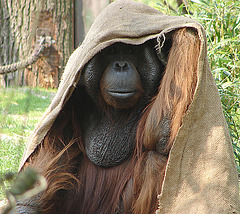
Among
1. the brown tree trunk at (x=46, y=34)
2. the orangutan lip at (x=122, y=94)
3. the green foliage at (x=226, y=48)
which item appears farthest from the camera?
the brown tree trunk at (x=46, y=34)

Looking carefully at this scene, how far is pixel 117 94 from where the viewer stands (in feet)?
4.56

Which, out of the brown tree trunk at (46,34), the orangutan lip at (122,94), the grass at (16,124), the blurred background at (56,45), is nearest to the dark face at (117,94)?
the orangutan lip at (122,94)

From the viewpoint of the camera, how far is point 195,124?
4.32 feet

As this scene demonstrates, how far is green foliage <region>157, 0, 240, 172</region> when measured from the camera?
2.20 meters

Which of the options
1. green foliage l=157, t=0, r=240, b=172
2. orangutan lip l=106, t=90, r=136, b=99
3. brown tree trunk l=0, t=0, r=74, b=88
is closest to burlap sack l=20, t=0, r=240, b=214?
orangutan lip l=106, t=90, r=136, b=99

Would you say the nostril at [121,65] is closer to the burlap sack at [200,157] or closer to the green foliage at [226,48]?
the burlap sack at [200,157]

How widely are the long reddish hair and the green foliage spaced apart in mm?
875

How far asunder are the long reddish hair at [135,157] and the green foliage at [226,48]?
2.87 feet

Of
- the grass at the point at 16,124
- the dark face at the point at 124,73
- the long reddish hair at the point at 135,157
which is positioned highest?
the dark face at the point at 124,73

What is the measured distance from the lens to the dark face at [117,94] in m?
1.40

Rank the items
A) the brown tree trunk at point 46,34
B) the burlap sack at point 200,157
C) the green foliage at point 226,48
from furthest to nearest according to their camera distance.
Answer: the brown tree trunk at point 46,34, the green foliage at point 226,48, the burlap sack at point 200,157

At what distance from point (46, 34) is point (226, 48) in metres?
2.18

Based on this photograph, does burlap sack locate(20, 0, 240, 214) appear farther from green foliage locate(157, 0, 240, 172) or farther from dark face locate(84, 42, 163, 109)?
green foliage locate(157, 0, 240, 172)

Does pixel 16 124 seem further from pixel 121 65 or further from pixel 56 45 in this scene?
pixel 121 65
